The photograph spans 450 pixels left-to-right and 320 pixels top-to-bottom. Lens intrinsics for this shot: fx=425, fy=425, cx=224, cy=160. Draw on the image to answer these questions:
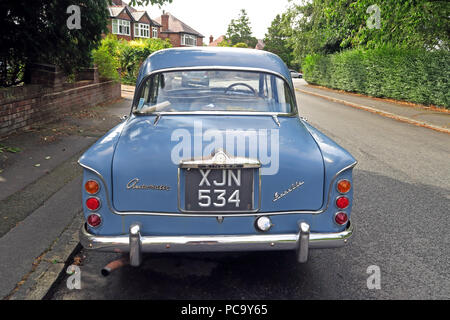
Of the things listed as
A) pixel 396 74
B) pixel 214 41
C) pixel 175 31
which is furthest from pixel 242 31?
pixel 396 74

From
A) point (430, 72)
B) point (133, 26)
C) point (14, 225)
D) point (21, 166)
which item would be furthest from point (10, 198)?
point (133, 26)

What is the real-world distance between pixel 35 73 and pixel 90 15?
6.29 feet

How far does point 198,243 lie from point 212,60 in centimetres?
214

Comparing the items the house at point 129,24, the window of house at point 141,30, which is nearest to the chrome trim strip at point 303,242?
the house at point 129,24

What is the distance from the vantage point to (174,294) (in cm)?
329

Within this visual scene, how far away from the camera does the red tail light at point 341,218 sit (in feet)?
10.6

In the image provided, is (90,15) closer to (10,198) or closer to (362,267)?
(10,198)

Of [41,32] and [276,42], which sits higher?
[276,42]

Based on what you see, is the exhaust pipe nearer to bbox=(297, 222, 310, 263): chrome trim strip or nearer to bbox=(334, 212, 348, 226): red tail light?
bbox=(297, 222, 310, 263): chrome trim strip

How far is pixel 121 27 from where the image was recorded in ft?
205

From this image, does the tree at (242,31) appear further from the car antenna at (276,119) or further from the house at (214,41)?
the car antenna at (276,119)

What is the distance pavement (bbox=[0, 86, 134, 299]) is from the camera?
11.2ft

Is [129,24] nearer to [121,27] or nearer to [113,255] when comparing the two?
[121,27]

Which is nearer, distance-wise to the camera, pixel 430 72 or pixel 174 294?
pixel 174 294
